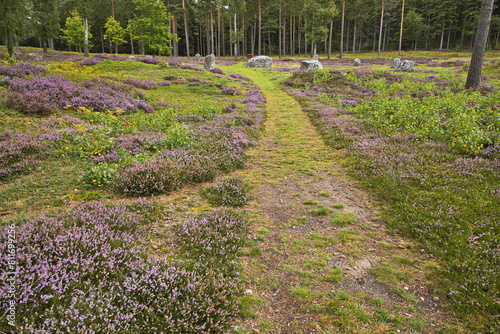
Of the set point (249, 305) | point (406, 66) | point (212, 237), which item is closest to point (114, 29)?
point (406, 66)

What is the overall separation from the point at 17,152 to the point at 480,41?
26.7m

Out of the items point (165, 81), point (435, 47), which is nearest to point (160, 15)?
point (165, 81)

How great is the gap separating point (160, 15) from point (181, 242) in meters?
45.8

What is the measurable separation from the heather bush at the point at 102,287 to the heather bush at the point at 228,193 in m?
2.78

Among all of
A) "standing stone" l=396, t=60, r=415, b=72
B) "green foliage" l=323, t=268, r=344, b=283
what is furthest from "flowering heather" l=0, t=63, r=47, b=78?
"standing stone" l=396, t=60, r=415, b=72

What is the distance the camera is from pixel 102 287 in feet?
11.6

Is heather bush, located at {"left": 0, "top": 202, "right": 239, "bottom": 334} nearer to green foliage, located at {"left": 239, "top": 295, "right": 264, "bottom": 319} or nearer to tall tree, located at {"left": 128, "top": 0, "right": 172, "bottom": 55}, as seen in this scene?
green foliage, located at {"left": 239, "top": 295, "right": 264, "bottom": 319}

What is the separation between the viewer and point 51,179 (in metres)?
7.48

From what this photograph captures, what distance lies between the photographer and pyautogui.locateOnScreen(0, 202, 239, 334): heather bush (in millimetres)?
2994

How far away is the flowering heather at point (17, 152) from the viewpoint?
764 cm

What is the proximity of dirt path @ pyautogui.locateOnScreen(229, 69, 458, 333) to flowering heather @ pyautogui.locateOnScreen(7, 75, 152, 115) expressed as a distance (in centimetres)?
1114

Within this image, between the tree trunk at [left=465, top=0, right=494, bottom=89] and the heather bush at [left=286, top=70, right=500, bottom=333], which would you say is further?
the tree trunk at [left=465, top=0, right=494, bottom=89]

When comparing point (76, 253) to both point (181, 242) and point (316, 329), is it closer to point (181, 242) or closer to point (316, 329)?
point (181, 242)

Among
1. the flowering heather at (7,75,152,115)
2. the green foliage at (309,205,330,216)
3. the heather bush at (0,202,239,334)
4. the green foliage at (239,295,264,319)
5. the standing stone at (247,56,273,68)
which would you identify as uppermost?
the standing stone at (247,56,273,68)
